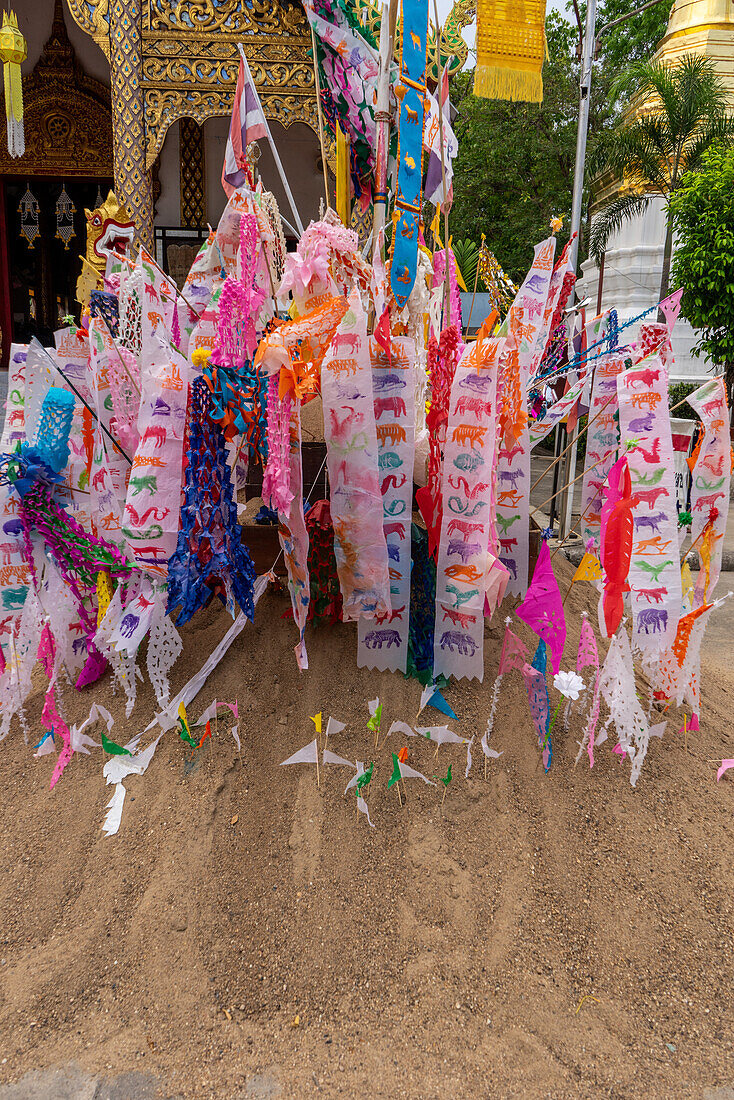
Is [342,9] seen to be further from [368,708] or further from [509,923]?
[509,923]

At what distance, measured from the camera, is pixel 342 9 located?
11.2 ft

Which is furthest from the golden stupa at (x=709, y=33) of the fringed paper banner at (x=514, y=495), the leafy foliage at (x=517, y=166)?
the fringed paper banner at (x=514, y=495)

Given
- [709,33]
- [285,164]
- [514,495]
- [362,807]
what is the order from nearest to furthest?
1. [362,807]
2. [514,495]
3. [285,164]
4. [709,33]

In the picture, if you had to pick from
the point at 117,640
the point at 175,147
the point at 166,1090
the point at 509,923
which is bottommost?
the point at 166,1090

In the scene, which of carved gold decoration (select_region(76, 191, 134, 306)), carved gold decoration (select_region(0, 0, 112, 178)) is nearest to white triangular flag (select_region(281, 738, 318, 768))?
carved gold decoration (select_region(76, 191, 134, 306))

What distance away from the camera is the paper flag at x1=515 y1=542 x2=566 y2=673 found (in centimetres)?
223

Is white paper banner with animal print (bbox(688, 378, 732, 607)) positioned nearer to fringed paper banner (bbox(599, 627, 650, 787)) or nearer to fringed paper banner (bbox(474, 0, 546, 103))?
fringed paper banner (bbox(599, 627, 650, 787))

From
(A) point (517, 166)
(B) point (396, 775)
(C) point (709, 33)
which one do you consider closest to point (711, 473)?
(B) point (396, 775)

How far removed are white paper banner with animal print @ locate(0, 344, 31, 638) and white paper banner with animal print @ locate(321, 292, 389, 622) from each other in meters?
1.03

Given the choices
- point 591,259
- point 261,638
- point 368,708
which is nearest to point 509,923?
point 368,708

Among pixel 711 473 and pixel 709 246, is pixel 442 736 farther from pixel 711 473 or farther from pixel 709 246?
pixel 709 246

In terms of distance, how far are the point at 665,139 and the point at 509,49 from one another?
20.9 feet

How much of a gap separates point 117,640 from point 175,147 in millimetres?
7390

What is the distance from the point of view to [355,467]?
225cm
